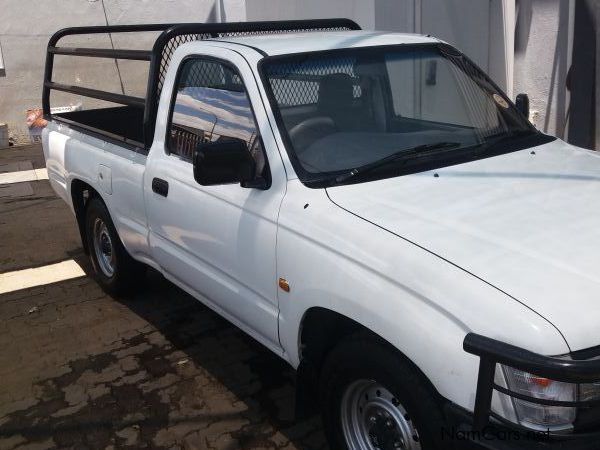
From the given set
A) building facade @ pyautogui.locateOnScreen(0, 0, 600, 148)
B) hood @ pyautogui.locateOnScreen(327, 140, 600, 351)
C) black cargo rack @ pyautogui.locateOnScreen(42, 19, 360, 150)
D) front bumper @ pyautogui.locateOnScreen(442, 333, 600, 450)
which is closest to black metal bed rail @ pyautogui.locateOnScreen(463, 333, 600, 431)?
front bumper @ pyautogui.locateOnScreen(442, 333, 600, 450)

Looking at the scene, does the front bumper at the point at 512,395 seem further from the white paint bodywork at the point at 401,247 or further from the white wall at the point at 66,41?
the white wall at the point at 66,41

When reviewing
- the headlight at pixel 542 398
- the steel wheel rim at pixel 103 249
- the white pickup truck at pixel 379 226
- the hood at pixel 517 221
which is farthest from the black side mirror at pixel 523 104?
the steel wheel rim at pixel 103 249

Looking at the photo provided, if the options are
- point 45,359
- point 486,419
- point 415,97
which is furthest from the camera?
point 45,359

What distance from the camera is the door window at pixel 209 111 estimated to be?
3430mm

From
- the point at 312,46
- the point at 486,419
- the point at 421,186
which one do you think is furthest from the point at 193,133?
the point at 486,419

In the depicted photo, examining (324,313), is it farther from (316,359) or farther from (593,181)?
(593,181)

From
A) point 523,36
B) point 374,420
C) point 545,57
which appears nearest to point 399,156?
point 374,420

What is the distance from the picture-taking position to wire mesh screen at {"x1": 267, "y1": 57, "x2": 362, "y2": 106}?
3.40 metres

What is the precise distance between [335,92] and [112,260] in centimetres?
255

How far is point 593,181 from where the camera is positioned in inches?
119

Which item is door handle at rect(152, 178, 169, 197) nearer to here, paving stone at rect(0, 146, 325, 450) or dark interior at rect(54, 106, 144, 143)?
paving stone at rect(0, 146, 325, 450)

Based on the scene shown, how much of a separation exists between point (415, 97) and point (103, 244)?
297 centimetres

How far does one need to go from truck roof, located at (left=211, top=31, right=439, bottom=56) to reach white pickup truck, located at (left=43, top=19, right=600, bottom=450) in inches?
0.8

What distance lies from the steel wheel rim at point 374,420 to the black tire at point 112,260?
273cm
